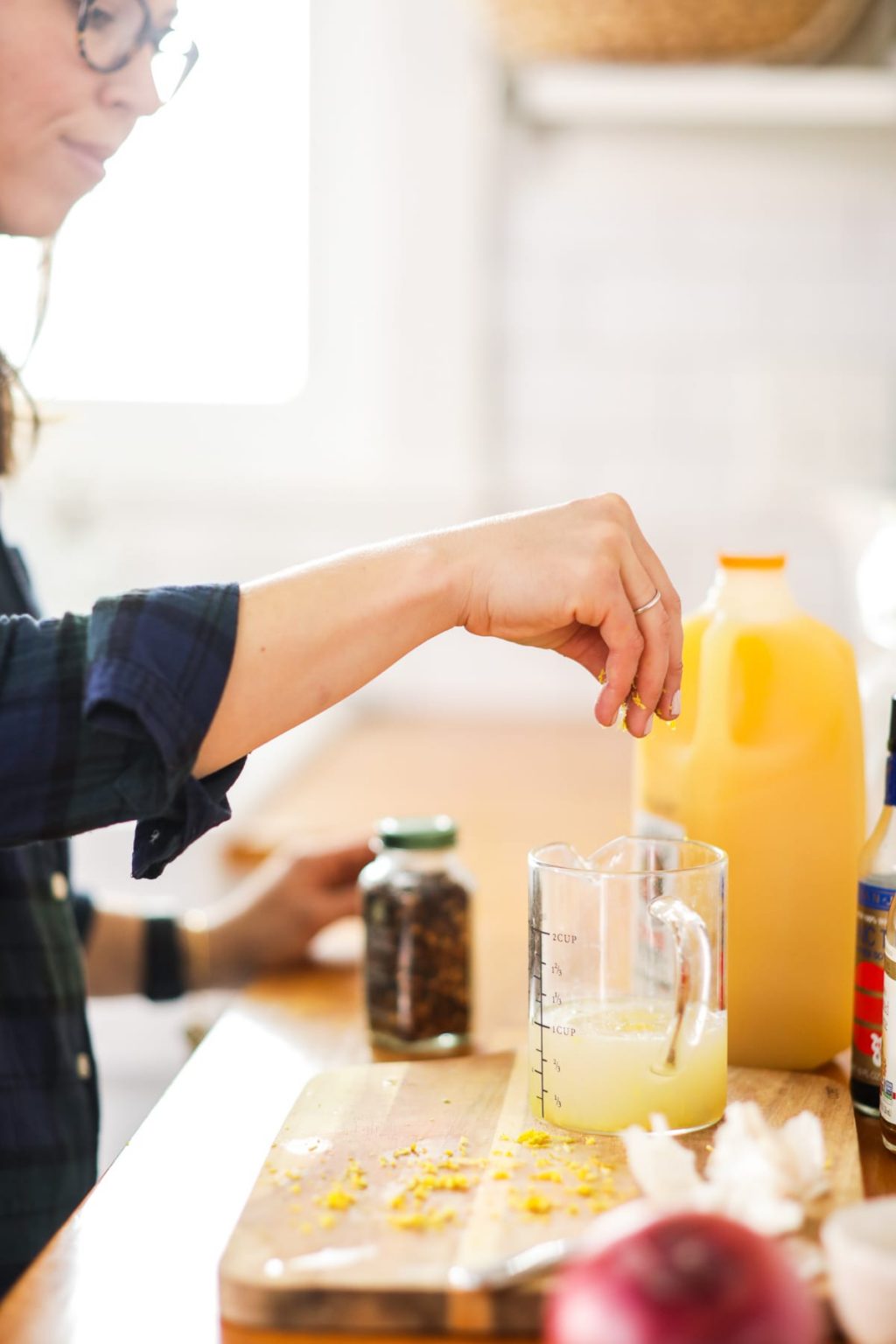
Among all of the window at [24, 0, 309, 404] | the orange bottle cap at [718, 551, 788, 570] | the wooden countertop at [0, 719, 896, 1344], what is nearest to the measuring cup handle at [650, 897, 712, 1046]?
the wooden countertop at [0, 719, 896, 1344]

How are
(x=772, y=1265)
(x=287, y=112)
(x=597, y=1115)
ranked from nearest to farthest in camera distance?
(x=772, y=1265)
(x=597, y=1115)
(x=287, y=112)

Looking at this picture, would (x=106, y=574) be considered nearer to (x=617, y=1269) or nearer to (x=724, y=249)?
(x=724, y=249)

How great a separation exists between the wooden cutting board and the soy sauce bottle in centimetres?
2

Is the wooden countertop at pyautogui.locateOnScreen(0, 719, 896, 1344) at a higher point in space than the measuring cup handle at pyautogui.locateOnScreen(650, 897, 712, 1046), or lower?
lower

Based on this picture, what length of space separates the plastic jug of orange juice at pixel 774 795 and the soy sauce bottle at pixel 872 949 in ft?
0.21

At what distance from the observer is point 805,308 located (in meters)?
2.40

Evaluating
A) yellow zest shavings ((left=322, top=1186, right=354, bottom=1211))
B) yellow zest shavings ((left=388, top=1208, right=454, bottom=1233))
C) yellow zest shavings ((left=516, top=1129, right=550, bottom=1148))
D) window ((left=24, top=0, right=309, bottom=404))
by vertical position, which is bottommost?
yellow zest shavings ((left=516, top=1129, right=550, bottom=1148))

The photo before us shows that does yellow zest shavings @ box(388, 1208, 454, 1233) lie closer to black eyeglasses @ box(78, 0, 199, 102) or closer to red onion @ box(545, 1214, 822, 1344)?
red onion @ box(545, 1214, 822, 1344)

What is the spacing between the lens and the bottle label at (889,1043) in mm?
719

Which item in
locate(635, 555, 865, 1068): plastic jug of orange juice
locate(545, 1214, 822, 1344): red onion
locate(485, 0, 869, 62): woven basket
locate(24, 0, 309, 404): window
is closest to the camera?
locate(545, 1214, 822, 1344): red onion

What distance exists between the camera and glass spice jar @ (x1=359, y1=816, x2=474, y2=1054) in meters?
1.01

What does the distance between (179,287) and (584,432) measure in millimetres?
797

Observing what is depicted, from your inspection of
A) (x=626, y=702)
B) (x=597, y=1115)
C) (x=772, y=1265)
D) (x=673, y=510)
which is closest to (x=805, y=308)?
(x=673, y=510)

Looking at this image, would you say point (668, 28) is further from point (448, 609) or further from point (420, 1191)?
point (420, 1191)
